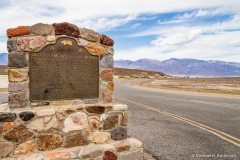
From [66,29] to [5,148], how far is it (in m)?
2.39

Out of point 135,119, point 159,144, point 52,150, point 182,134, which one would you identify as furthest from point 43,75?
point 135,119

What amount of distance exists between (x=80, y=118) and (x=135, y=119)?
4625 millimetres

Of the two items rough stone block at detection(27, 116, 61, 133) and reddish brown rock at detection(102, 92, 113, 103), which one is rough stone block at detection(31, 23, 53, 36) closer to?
rough stone block at detection(27, 116, 61, 133)

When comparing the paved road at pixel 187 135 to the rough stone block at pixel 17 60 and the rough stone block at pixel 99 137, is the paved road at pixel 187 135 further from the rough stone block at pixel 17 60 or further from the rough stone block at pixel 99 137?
the rough stone block at pixel 17 60

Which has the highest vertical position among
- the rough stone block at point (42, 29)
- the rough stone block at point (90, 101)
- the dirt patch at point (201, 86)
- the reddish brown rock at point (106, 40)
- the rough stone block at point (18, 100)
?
the rough stone block at point (42, 29)

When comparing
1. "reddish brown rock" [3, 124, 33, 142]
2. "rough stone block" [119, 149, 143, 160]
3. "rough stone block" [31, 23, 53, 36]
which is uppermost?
"rough stone block" [31, 23, 53, 36]

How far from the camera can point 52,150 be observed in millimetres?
3969

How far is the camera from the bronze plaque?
4012 mm

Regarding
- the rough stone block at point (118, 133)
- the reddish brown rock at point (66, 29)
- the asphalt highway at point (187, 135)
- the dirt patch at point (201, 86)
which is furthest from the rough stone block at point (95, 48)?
the dirt patch at point (201, 86)

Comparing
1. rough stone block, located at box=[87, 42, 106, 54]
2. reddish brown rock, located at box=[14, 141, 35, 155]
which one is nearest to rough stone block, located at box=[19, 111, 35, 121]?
reddish brown rock, located at box=[14, 141, 35, 155]

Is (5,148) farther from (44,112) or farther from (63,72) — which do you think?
(63,72)

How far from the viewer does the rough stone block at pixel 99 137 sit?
14.2 feet

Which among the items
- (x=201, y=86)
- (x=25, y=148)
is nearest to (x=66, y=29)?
(x=25, y=148)

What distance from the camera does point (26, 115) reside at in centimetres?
375
